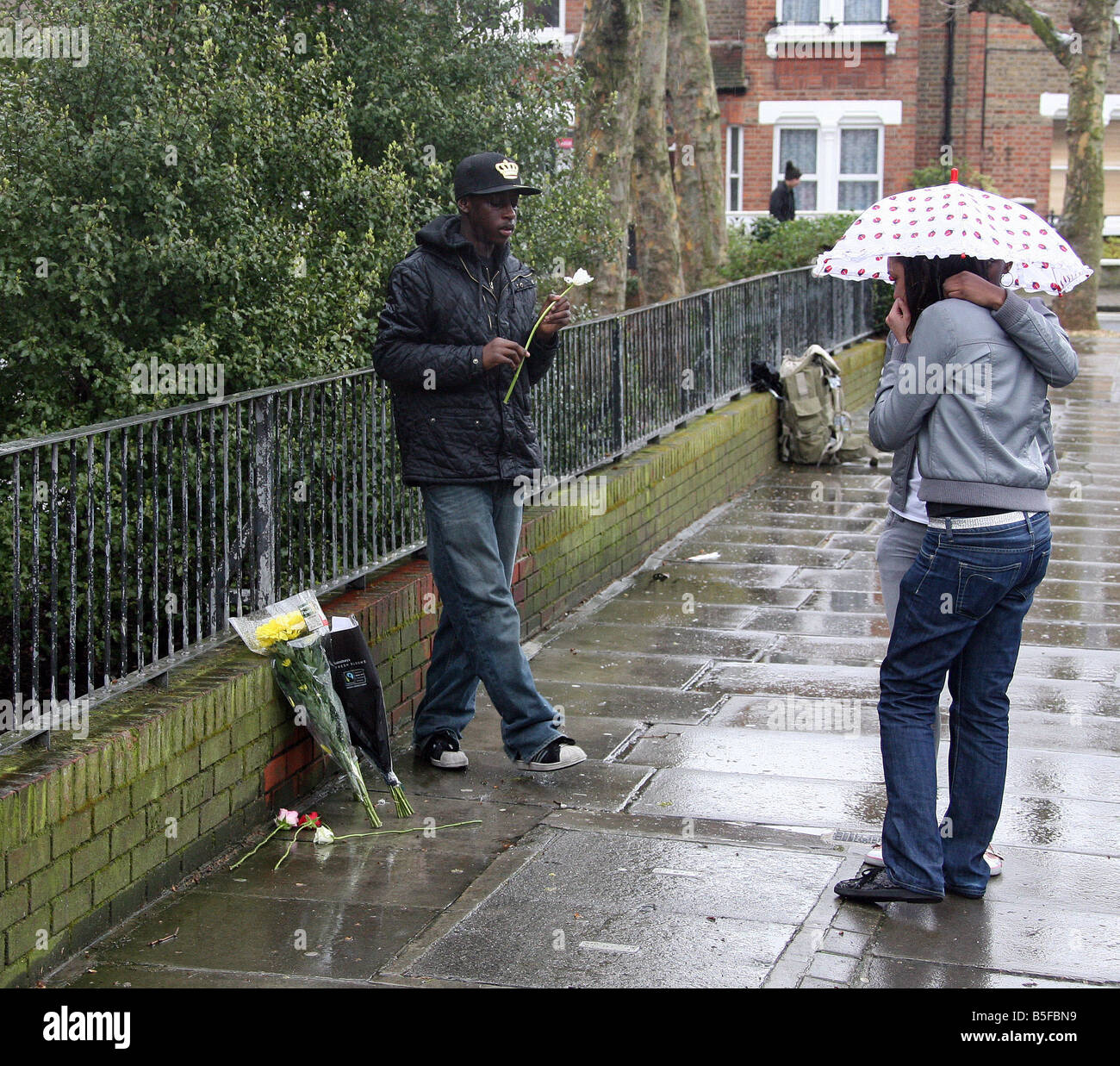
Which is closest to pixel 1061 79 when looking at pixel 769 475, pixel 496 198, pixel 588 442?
pixel 769 475

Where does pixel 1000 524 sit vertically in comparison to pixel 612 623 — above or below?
above

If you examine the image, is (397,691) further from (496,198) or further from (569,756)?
(496,198)

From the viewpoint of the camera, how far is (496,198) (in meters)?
5.30

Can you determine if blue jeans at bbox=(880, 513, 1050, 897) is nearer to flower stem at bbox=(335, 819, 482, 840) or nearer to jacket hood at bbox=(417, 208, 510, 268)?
flower stem at bbox=(335, 819, 482, 840)

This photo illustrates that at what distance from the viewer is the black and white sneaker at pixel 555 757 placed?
5512 mm

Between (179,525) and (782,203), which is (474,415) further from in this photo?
(782,203)

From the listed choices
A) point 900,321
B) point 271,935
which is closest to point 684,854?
point 271,935

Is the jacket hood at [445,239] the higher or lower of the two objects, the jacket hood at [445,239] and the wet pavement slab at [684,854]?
the higher

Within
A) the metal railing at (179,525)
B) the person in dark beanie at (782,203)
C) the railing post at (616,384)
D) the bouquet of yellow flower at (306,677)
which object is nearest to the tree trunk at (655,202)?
the railing post at (616,384)

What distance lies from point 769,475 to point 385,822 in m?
7.63

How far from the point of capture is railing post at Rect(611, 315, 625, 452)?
8883 mm

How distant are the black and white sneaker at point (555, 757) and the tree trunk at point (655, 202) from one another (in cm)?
1022

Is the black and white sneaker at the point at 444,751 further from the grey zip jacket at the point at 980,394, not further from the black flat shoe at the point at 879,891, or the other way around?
the grey zip jacket at the point at 980,394
